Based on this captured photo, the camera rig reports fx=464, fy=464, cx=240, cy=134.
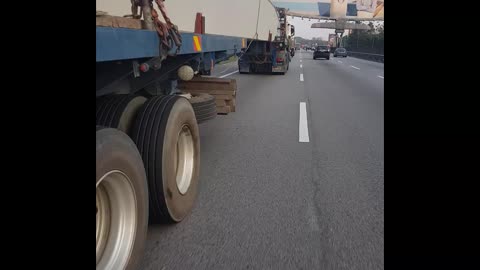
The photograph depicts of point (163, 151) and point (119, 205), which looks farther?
point (163, 151)

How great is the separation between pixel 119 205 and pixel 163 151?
2.66 feet

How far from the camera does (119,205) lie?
2.73 m

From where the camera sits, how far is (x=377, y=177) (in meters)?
5.38

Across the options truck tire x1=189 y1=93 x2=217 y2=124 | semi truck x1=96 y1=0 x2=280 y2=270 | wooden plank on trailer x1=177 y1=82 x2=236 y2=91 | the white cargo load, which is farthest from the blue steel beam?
wooden plank on trailer x1=177 y1=82 x2=236 y2=91

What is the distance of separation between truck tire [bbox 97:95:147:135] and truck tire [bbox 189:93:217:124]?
1.57 metres

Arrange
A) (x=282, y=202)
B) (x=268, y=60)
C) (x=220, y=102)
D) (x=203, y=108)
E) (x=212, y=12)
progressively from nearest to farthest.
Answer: (x=282, y=202), (x=203, y=108), (x=212, y=12), (x=220, y=102), (x=268, y=60)

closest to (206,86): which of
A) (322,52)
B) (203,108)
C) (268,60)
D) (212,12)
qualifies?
(212,12)

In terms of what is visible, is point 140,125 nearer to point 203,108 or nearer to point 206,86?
point 203,108

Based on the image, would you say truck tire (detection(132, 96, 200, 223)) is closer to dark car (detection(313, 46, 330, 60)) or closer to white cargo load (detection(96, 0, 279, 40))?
white cargo load (detection(96, 0, 279, 40))

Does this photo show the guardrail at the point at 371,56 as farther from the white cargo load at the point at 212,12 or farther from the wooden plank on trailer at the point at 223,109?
the wooden plank on trailer at the point at 223,109

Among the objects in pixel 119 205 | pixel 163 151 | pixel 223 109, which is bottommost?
pixel 119 205
